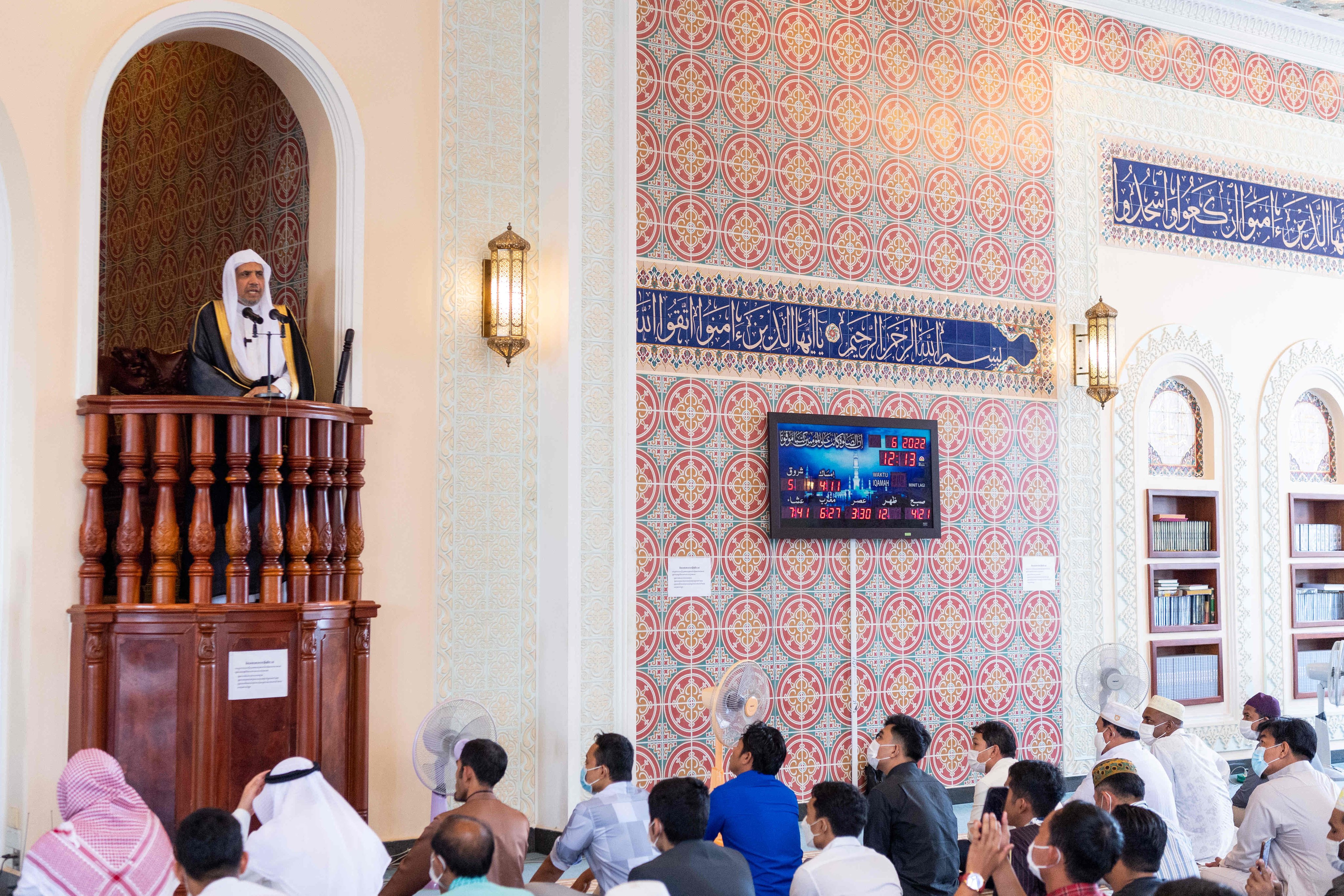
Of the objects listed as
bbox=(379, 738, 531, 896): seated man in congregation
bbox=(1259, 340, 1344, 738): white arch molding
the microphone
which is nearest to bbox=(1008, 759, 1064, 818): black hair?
bbox=(379, 738, 531, 896): seated man in congregation

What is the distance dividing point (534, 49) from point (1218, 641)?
5.44 metres

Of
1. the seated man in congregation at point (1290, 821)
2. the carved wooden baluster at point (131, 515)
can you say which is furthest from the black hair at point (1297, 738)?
the carved wooden baluster at point (131, 515)

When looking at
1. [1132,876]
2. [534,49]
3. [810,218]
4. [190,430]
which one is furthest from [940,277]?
[1132,876]

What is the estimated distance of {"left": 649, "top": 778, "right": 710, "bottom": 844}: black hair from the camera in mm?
3232

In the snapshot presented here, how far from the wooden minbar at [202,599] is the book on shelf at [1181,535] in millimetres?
4977

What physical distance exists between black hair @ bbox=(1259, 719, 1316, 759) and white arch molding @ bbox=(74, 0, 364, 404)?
12.2 ft

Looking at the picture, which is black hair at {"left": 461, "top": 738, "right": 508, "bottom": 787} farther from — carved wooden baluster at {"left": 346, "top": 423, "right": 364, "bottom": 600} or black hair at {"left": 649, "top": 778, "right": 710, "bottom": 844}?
carved wooden baluster at {"left": 346, "top": 423, "right": 364, "bottom": 600}

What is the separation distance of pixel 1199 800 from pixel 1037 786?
5.11 ft

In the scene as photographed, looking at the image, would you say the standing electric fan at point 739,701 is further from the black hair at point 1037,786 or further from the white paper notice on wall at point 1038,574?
the white paper notice on wall at point 1038,574

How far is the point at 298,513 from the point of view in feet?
16.0

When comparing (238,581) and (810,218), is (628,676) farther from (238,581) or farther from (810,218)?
(810,218)

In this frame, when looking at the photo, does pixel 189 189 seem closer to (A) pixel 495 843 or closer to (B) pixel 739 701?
(B) pixel 739 701

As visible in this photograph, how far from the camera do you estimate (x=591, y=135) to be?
576 centimetres

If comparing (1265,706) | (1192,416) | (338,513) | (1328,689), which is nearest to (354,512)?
(338,513)
